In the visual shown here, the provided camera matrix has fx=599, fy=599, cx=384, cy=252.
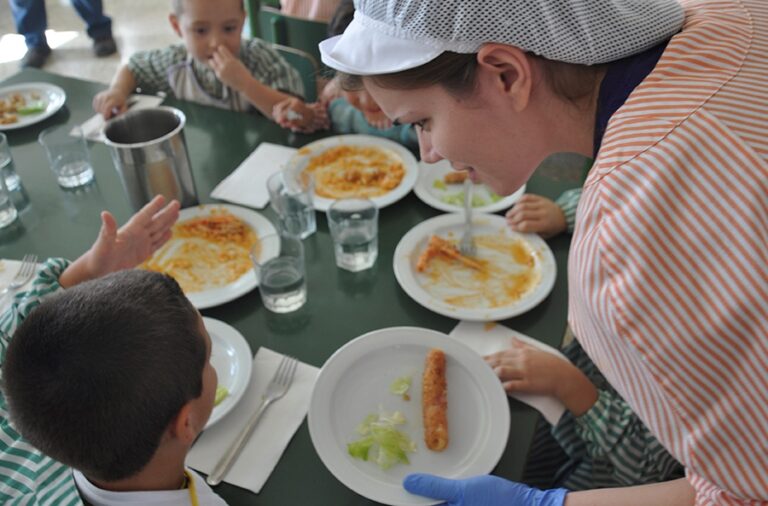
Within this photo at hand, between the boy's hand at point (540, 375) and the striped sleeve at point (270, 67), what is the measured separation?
158 centimetres

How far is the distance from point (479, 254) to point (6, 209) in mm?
1296

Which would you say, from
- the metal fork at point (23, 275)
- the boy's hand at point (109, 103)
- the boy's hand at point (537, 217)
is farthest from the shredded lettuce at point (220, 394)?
the boy's hand at point (109, 103)

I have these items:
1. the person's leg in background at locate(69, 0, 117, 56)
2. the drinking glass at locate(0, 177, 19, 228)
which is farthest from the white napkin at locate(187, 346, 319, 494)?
the person's leg in background at locate(69, 0, 117, 56)

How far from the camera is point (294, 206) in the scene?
160 cm

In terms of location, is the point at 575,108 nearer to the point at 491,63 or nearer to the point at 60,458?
the point at 491,63

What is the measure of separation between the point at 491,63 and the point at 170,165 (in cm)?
102

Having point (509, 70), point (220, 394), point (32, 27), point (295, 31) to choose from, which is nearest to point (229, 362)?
point (220, 394)

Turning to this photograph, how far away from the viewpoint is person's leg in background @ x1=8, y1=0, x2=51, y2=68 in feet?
15.7

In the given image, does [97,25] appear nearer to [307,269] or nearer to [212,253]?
[212,253]

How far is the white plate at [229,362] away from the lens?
1.14 m

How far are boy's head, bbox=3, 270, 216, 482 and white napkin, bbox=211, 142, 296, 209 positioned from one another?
0.83 m

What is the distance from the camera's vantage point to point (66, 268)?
133 cm

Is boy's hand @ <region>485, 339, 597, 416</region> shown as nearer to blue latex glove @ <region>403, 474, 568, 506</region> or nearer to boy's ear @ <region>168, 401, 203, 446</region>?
blue latex glove @ <region>403, 474, 568, 506</region>

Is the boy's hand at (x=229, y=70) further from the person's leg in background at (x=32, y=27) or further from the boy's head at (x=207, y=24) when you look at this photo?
the person's leg in background at (x=32, y=27)
